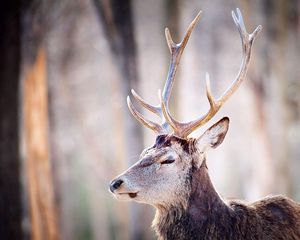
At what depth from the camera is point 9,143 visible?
31.3 feet

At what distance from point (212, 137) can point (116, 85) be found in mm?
7647

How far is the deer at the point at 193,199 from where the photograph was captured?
5.57 m

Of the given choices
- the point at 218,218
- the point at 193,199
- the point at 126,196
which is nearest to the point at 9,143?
the point at 126,196

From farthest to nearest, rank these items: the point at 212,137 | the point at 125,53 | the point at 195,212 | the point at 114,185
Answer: the point at 125,53 < the point at 212,137 < the point at 195,212 < the point at 114,185

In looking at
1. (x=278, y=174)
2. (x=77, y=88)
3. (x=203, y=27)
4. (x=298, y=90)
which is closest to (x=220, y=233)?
(x=278, y=174)

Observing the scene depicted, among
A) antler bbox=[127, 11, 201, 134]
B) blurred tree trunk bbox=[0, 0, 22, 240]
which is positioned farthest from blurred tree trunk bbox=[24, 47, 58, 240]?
antler bbox=[127, 11, 201, 134]

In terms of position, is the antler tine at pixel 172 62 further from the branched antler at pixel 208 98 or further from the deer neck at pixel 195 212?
the deer neck at pixel 195 212

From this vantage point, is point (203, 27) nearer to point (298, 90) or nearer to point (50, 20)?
point (298, 90)

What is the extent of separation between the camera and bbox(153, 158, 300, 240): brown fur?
5570 millimetres

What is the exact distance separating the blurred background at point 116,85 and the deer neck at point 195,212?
450 cm

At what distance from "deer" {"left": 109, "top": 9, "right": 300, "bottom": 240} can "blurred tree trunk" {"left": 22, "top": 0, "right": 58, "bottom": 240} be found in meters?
5.42

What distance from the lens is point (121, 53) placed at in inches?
429

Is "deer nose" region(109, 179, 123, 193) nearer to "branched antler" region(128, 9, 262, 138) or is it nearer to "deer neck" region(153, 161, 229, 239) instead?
"deer neck" region(153, 161, 229, 239)

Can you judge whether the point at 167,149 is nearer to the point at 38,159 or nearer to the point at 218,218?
the point at 218,218
